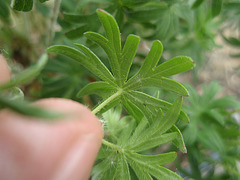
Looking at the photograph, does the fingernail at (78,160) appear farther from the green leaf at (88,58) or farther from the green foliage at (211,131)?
the green foliage at (211,131)

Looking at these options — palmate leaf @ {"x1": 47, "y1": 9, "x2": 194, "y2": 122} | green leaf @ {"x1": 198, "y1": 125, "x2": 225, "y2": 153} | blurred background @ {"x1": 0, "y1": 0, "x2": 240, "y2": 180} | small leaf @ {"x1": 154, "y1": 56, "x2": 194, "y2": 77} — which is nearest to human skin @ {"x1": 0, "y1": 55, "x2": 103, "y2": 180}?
palmate leaf @ {"x1": 47, "y1": 9, "x2": 194, "y2": 122}

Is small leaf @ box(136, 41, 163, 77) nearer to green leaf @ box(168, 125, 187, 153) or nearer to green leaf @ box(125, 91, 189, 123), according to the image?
green leaf @ box(125, 91, 189, 123)

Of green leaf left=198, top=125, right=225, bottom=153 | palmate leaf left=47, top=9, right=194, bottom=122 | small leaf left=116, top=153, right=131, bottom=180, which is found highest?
palmate leaf left=47, top=9, right=194, bottom=122

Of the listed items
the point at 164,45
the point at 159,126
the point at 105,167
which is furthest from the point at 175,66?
the point at 164,45

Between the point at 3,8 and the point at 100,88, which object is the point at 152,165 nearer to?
the point at 100,88

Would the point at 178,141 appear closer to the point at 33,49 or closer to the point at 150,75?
the point at 150,75
